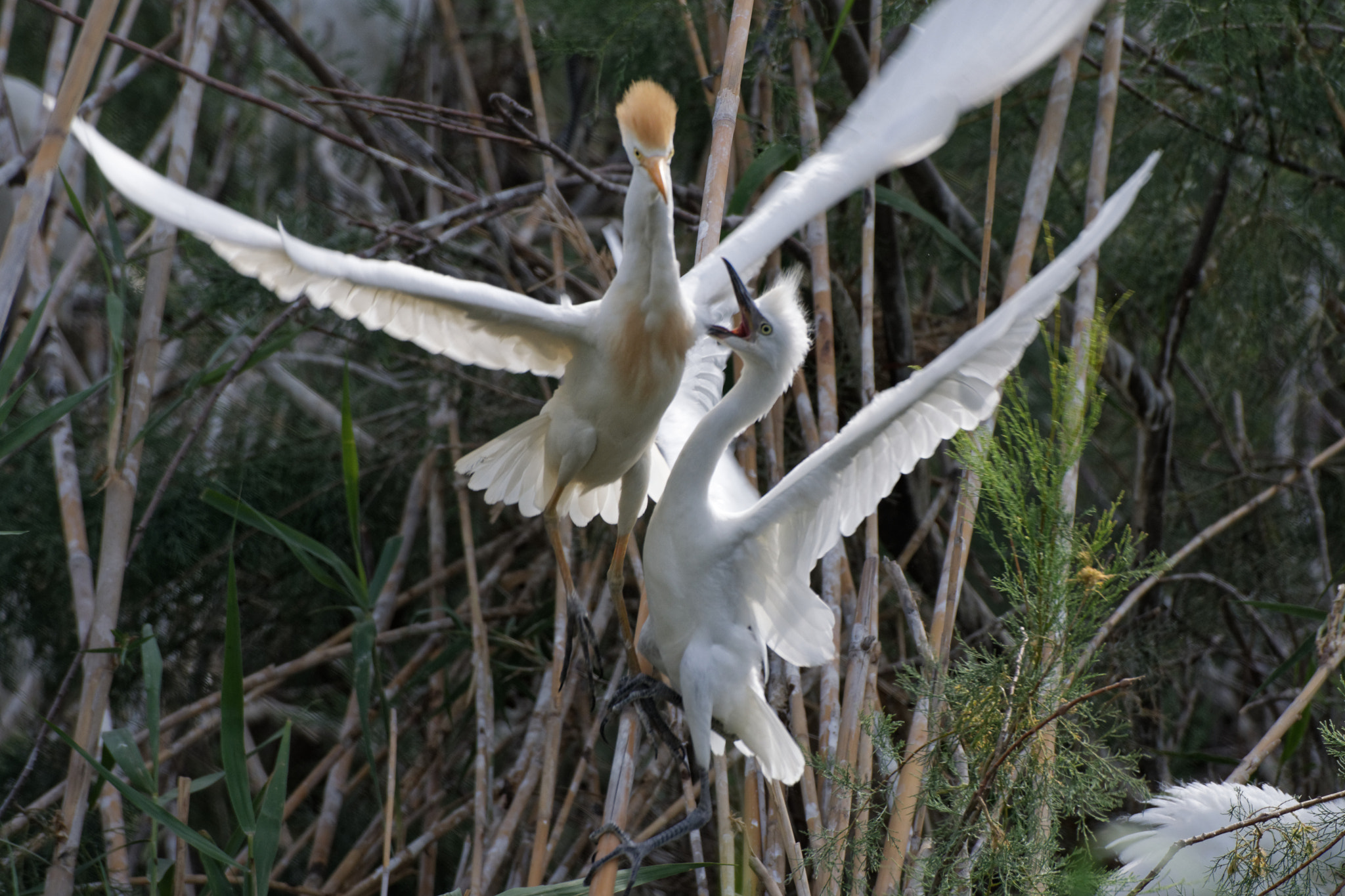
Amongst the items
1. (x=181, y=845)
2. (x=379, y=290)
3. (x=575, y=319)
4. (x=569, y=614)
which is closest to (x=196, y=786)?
(x=181, y=845)

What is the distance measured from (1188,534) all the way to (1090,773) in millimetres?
1794

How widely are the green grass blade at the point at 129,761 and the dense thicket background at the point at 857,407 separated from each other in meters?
0.56

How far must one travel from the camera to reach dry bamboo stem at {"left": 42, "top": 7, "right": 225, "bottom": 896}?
127cm

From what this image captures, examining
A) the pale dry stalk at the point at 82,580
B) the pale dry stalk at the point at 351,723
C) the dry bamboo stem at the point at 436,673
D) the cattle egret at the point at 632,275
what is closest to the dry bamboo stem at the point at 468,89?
the dry bamboo stem at the point at 436,673

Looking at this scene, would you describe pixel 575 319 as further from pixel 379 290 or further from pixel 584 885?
pixel 584 885

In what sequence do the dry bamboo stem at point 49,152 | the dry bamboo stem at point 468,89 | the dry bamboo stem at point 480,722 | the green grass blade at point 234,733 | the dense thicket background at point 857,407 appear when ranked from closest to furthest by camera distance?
the dry bamboo stem at point 49,152, the green grass blade at point 234,733, the dry bamboo stem at point 480,722, the dense thicket background at point 857,407, the dry bamboo stem at point 468,89

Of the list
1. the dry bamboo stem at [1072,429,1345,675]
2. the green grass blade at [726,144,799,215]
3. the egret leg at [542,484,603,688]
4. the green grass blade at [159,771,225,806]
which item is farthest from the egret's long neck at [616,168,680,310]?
the green grass blade at [159,771,225,806]

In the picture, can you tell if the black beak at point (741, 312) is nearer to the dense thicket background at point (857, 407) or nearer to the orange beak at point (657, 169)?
the orange beak at point (657, 169)

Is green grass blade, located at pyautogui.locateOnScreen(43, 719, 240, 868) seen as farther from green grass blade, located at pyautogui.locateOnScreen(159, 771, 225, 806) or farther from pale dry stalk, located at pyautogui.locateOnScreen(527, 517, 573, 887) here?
pale dry stalk, located at pyautogui.locateOnScreen(527, 517, 573, 887)

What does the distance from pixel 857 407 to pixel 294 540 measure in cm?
120

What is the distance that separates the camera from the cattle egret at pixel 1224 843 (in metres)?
1.26

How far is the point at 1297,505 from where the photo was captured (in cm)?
267

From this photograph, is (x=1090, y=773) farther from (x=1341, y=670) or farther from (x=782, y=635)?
(x=1341, y=670)

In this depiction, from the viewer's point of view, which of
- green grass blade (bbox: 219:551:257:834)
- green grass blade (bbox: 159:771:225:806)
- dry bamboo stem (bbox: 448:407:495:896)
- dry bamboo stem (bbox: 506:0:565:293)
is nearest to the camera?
green grass blade (bbox: 219:551:257:834)
